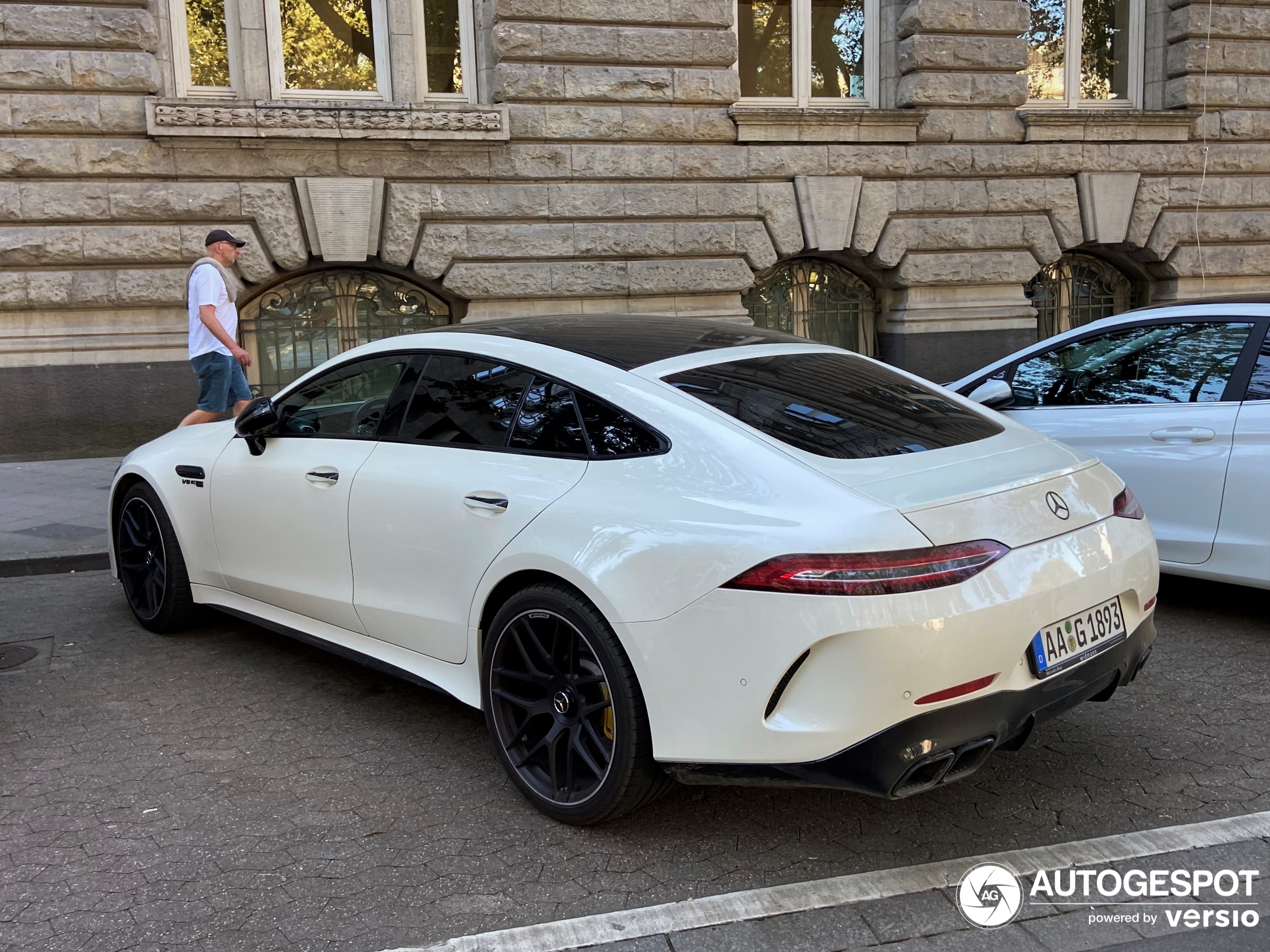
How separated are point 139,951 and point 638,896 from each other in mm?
1260

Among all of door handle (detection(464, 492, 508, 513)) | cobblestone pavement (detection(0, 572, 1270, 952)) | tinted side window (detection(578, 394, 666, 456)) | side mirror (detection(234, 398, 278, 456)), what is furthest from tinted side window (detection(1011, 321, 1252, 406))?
side mirror (detection(234, 398, 278, 456))

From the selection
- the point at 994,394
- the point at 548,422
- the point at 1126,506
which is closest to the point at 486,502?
the point at 548,422

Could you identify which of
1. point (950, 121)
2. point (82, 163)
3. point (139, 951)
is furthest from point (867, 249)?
point (139, 951)

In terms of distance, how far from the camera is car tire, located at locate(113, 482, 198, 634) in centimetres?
539

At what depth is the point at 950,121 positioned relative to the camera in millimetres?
12453

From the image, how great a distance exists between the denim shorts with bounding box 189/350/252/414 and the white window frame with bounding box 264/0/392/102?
347cm

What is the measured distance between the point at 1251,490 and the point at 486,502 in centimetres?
342

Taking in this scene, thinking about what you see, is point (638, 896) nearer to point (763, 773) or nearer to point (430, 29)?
point (763, 773)

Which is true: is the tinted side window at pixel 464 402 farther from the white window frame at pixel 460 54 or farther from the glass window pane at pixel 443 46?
the glass window pane at pixel 443 46

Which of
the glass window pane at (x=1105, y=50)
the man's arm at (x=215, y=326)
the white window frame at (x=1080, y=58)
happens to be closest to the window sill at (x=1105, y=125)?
the white window frame at (x=1080, y=58)

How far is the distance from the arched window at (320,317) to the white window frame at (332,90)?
1.73m

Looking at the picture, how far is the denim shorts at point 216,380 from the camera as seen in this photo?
9016 mm

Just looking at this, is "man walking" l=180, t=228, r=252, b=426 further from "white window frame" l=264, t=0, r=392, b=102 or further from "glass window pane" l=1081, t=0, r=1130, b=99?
"glass window pane" l=1081, t=0, r=1130, b=99

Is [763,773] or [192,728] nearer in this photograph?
[763,773]
